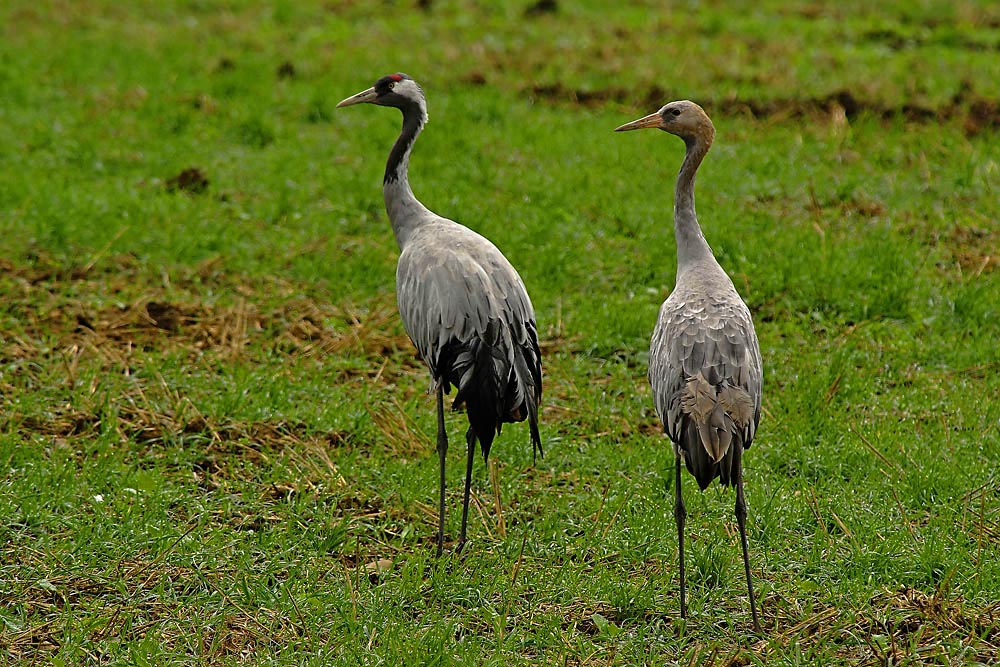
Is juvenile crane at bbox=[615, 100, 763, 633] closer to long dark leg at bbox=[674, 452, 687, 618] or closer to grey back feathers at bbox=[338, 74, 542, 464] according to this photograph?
long dark leg at bbox=[674, 452, 687, 618]

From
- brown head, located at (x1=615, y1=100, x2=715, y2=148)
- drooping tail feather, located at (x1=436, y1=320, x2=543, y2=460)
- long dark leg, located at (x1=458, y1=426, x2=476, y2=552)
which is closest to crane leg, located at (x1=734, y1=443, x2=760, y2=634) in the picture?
drooping tail feather, located at (x1=436, y1=320, x2=543, y2=460)

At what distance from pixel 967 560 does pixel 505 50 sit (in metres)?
8.48

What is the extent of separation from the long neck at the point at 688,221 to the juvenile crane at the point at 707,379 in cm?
2

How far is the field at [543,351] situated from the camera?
4.33 meters

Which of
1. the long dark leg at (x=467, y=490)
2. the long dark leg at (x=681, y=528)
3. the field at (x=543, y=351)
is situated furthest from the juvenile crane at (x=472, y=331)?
the long dark leg at (x=681, y=528)

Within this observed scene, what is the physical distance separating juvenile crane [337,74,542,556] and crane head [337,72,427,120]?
909mm

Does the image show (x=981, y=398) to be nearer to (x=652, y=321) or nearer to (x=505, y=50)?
(x=652, y=321)

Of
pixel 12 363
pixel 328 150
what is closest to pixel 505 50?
pixel 328 150

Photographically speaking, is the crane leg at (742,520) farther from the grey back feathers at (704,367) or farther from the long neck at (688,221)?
the long neck at (688,221)

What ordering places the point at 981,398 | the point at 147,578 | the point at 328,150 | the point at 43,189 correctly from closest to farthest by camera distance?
1. the point at 147,578
2. the point at 981,398
3. the point at 43,189
4. the point at 328,150

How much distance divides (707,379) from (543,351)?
2333mm

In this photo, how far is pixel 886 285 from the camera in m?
6.88

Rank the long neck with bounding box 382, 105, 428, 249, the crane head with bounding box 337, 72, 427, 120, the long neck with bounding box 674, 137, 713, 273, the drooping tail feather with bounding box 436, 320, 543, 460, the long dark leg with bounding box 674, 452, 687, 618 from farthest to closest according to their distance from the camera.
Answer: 1. the crane head with bounding box 337, 72, 427, 120
2. the long neck with bounding box 382, 105, 428, 249
3. the long neck with bounding box 674, 137, 713, 273
4. the drooping tail feather with bounding box 436, 320, 543, 460
5. the long dark leg with bounding box 674, 452, 687, 618

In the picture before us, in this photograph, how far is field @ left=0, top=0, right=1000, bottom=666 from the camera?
433 centimetres
